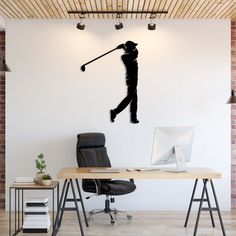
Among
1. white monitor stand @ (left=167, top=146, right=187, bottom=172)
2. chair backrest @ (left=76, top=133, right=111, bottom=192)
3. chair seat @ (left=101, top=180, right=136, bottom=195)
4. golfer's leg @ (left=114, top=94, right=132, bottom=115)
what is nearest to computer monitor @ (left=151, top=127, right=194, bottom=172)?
white monitor stand @ (left=167, top=146, right=187, bottom=172)

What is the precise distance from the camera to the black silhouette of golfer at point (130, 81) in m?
6.39

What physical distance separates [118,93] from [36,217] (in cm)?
214

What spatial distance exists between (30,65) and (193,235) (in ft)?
10.7

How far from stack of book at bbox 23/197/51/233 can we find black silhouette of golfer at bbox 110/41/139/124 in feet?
5.82

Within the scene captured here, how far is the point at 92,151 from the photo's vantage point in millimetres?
5953

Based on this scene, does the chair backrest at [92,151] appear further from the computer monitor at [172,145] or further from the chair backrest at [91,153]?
the computer monitor at [172,145]

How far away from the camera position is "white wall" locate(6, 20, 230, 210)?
6.38 m

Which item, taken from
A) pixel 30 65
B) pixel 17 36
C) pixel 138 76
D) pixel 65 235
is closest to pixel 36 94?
pixel 30 65

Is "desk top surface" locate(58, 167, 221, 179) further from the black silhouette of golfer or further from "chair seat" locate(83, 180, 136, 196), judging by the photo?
the black silhouette of golfer

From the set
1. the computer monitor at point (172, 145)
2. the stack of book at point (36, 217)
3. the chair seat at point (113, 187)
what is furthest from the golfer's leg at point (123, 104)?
the stack of book at point (36, 217)

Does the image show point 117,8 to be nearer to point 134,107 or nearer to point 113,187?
point 134,107

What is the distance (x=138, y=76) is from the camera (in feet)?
21.0

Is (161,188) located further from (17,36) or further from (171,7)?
(17,36)

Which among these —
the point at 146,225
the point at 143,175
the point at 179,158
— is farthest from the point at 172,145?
the point at 146,225
